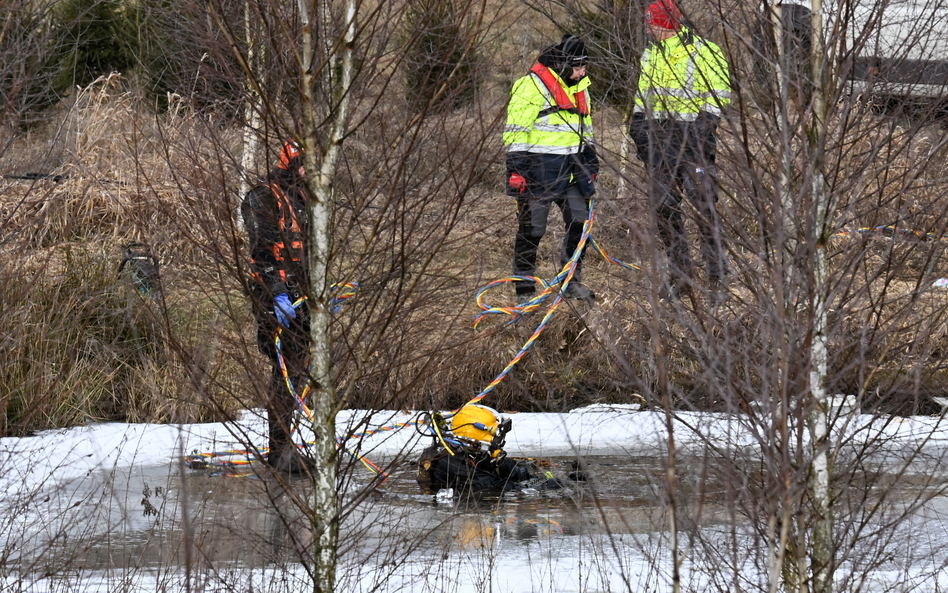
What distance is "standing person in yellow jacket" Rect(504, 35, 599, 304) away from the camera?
775 cm

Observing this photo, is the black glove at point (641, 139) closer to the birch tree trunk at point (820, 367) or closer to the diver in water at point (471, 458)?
the birch tree trunk at point (820, 367)

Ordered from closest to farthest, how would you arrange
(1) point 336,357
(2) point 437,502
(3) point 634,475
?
(1) point 336,357, (2) point 437,502, (3) point 634,475

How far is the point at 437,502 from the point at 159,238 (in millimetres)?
4878

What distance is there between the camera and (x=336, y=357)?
3.57 m

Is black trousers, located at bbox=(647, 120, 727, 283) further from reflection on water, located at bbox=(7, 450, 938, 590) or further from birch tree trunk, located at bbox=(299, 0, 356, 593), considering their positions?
reflection on water, located at bbox=(7, 450, 938, 590)

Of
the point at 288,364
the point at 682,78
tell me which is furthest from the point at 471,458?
the point at 682,78

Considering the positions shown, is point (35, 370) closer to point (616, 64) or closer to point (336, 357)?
point (336, 357)

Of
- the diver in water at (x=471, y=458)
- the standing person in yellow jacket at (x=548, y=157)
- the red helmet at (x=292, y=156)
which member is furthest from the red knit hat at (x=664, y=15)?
the standing person in yellow jacket at (x=548, y=157)

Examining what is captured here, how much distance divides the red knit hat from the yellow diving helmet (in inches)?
109

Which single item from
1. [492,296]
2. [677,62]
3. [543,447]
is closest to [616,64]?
[677,62]

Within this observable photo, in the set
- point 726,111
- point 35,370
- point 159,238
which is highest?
point 726,111

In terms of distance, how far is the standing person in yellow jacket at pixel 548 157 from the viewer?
25.4 feet

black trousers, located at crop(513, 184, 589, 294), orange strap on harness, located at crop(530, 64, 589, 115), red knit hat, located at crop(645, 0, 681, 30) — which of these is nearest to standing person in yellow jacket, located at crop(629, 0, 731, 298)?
red knit hat, located at crop(645, 0, 681, 30)

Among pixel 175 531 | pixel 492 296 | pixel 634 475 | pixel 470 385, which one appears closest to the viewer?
pixel 175 531
